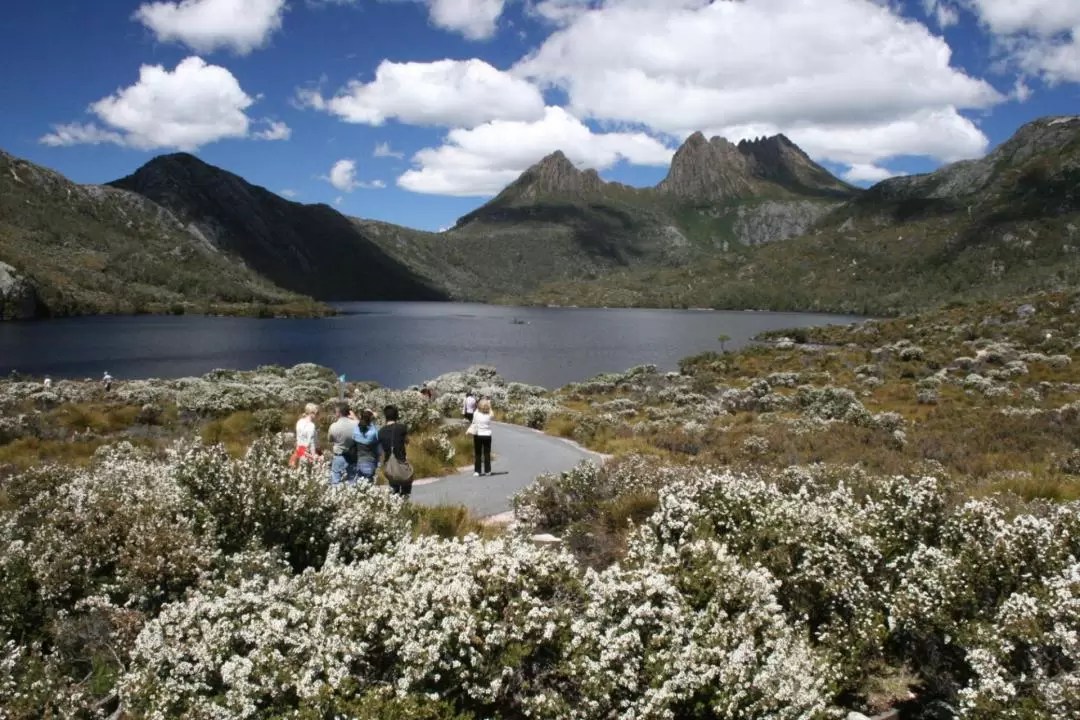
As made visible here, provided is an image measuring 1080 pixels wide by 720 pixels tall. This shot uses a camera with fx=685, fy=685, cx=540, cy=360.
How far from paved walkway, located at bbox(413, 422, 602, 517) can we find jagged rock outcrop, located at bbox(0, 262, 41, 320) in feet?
517

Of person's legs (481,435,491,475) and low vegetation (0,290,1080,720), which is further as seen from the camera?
person's legs (481,435,491,475)

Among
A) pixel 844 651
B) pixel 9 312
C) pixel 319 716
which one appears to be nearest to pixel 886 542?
pixel 844 651

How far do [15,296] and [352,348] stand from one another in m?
92.5

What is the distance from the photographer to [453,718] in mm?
4305

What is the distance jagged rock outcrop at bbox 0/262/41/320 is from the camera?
139m

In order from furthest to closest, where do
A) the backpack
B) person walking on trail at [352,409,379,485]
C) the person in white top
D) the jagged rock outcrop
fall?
the jagged rock outcrop → the person in white top → person walking on trail at [352,409,379,485] → the backpack

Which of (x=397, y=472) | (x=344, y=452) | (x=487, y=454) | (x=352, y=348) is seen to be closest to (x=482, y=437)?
(x=487, y=454)

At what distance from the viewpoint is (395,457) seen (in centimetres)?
1127

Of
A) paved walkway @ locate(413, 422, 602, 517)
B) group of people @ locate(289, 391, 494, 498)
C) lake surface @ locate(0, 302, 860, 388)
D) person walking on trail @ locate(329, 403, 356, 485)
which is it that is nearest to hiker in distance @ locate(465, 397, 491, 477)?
paved walkway @ locate(413, 422, 602, 517)

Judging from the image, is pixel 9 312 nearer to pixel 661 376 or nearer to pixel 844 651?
pixel 661 376

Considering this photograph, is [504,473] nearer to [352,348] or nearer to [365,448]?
[365,448]

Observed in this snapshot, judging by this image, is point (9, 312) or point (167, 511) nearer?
point (167, 511)

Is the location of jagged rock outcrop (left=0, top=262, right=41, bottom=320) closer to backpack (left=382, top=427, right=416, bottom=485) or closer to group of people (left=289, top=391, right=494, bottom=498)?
group of people (left=289, top=391, right=494, bottom=498)

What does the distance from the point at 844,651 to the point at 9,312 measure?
172997 millimetres
